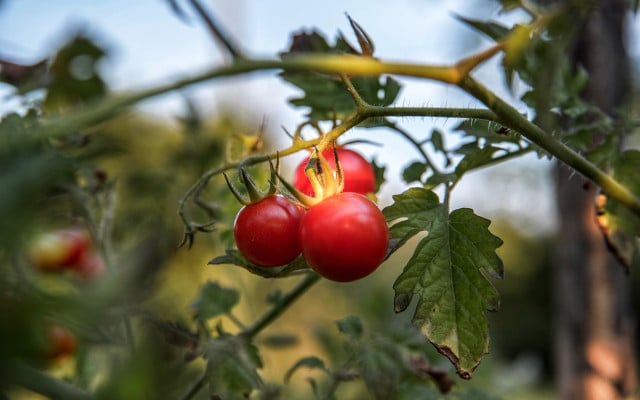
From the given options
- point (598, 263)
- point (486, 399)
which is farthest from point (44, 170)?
point (598, 263)

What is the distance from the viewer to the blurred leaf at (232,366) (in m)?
0.66

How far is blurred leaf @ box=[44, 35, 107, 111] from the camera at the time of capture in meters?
0.68

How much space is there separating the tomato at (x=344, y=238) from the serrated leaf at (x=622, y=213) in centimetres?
35

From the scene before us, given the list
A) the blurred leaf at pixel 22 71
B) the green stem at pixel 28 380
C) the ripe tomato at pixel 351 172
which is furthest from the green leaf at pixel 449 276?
the blurred leaf at pixel 22 71

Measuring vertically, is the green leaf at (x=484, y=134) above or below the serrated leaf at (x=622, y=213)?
above

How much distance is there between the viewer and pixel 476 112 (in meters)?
0.46

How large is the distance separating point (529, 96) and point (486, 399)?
14.2 inches

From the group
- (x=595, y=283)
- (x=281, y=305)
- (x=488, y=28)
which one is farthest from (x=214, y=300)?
(x=595, y=283)

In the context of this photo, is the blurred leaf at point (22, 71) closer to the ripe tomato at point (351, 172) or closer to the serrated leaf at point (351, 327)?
the ripe tomato at point (351, 172)

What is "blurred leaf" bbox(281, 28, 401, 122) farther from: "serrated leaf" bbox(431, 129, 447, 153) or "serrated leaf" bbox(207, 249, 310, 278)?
"serrated leaf" bbox(207, 249, 310, 278)

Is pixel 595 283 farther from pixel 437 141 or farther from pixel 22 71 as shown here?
pixel 22 71

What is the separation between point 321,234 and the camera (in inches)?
19.7

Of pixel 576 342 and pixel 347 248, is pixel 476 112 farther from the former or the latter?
pixel 576 342

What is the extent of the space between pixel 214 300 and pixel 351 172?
29cm
